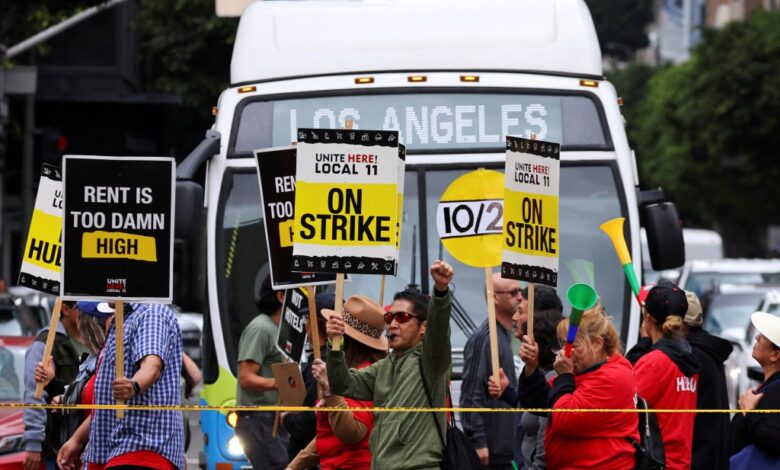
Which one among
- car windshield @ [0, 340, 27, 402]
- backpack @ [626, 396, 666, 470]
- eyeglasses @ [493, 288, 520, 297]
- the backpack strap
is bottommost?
car windshield @ [0, 340, 27, 402]

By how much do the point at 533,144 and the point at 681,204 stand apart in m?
58.0

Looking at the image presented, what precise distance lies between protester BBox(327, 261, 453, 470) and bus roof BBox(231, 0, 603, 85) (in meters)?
3.86

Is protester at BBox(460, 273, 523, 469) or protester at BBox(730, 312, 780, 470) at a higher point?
protester at BBox(730, 312, 780, 470)

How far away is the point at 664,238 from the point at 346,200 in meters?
3.36

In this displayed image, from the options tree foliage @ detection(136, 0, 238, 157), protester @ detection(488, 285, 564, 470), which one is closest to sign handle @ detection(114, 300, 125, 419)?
protester @ detection(488, 285, 564, 470)

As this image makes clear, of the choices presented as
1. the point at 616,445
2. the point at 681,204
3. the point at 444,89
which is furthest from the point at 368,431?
the point at 681,204

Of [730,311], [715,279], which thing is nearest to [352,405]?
[730,311]

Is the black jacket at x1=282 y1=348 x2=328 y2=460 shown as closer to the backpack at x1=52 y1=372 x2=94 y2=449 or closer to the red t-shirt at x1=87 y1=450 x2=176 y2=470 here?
the red t-shirt at x1=87 y1=450 x2=176 y2=470

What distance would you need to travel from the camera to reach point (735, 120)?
165 feet

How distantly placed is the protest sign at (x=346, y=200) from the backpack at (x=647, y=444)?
1.26 metres

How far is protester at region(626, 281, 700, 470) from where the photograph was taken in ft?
27.0

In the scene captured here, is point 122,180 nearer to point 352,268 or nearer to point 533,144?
point 352,268

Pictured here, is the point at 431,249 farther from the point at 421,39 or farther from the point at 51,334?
the point at 51,334

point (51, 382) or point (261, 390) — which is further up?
point (51, 382)
